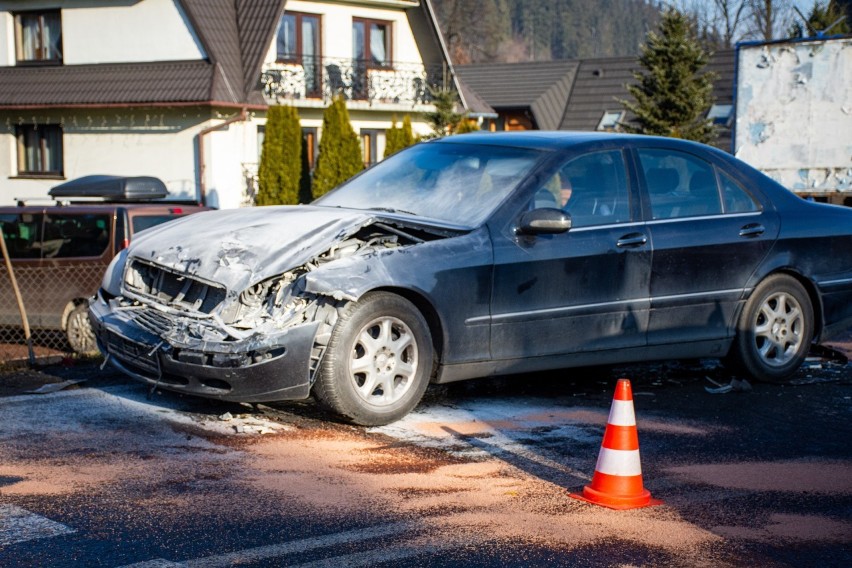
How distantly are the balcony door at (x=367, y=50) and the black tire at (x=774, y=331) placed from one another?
2680 centimetres

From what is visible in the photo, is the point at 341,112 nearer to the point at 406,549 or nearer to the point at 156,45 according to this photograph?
the point at 156,45

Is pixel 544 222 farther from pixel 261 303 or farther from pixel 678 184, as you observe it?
pixel 261 303

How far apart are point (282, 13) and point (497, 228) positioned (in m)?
25.1

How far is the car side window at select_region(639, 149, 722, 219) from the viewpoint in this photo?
815 cm

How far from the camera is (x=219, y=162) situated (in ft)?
100

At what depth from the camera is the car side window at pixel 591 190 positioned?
775cm

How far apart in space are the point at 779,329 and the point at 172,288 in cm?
447

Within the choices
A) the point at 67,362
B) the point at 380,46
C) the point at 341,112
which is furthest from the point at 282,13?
the point at 67,362

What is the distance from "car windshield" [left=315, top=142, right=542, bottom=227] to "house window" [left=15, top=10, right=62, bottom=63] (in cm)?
2619

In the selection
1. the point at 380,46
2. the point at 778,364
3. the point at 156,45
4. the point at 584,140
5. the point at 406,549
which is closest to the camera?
the point at 406,549

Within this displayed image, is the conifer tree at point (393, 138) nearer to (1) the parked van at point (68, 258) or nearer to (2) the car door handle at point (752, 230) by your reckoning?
(1) the parked van at point (68, 258)

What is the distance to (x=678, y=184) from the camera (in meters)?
A: 8.29

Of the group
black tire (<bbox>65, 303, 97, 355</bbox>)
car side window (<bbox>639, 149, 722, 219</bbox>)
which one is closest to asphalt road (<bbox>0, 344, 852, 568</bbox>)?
car side window (<bbox>639, 149, 722, 219</bbox>)

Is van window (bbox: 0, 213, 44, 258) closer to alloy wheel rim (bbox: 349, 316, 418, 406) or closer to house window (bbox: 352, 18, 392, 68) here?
alloy wheel rim (bbox: 349, 316, 418, 406)
